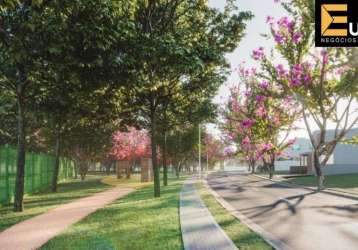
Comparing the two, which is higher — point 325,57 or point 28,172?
point 325,57

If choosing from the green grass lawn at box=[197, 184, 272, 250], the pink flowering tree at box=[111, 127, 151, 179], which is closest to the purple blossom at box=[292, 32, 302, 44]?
the green grass lawn at box=[197, 184, 272, 250]

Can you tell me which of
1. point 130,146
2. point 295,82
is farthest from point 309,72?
point 130,146

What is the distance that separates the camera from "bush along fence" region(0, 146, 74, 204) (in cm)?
1873

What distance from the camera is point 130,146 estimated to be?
6247cm

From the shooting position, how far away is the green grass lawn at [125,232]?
31.3 ft

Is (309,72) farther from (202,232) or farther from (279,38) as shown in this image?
(202,232)

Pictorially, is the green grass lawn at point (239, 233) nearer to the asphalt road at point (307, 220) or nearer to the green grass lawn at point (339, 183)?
the asphalt road at point (307, 220)

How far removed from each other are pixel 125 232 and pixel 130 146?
170ft

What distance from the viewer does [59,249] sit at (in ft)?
30.5

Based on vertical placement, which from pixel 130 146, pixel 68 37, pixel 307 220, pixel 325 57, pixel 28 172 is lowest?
pixel 307 220

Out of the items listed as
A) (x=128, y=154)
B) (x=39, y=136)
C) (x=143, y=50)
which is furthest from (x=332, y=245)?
(x=128, y=154)

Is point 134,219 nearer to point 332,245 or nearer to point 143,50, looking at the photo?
point 143,50

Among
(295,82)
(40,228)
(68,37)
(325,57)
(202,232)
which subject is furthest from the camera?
(295,82)

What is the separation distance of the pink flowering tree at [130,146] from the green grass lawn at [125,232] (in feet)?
129
